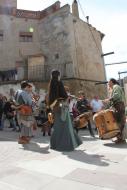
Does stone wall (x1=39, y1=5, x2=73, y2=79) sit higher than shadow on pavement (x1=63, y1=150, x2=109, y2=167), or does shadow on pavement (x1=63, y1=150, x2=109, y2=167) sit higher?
stone wall (x1=39, y1=5, x2=73, y2=79)

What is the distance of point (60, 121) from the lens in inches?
287

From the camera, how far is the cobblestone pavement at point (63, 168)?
14.8 ft

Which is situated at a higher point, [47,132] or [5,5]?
[5,5]

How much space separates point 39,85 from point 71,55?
360 centimetres

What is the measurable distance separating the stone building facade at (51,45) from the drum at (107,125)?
12679 millimetres

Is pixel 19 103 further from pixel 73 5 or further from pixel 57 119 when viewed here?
pixel 73 5

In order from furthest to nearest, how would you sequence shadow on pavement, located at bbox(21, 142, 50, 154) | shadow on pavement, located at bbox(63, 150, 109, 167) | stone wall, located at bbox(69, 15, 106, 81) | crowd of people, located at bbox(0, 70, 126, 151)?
stone wall, located at bbox(69, 15, 106, 81) < crowd of people, located at bbox(0, 70, 126, 151) < shadow on pavement, located at bbox(21, 142, 50, 154) < shadow on pavement, located at bbox(63, 150, 109, 167)

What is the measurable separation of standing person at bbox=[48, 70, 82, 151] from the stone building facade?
44.0 feet

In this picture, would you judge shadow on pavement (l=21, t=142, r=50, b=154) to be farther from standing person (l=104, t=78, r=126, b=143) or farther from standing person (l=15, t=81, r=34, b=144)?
standing person (l=104, t=78, r=126, b=143)

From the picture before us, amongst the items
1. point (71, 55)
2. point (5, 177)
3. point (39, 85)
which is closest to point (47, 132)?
point (5, 177)

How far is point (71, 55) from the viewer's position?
22141mm

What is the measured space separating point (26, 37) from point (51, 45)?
2627 millimetres

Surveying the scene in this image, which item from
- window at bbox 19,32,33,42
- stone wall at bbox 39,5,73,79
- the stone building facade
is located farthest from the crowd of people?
window at bbox 19,32,33,42

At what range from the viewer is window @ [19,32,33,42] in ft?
81.5
